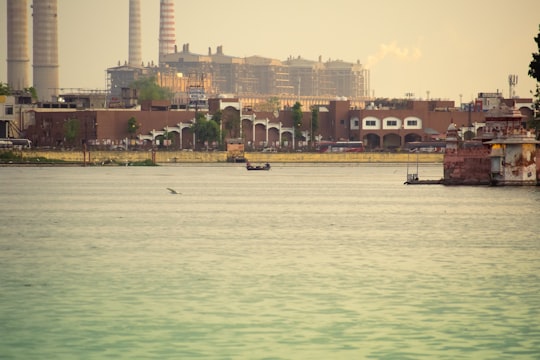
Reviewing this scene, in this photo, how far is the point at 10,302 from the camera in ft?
116

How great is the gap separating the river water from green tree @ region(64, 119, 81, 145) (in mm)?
77861

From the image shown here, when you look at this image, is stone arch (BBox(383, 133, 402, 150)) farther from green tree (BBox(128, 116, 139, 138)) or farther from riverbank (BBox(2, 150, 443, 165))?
green tree (BBox(128, 116, 139, 138))

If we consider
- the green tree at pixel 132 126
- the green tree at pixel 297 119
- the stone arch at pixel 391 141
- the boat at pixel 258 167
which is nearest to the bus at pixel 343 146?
the green tree at pixel 297 119

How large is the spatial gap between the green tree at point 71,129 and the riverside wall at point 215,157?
2.27 meters

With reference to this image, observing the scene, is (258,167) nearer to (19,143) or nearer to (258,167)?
(258,167)

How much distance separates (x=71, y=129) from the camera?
160 metres

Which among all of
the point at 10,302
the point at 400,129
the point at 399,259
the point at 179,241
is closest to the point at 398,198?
the point at 179,241

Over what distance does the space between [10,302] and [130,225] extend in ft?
92.7

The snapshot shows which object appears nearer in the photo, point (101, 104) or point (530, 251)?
point (530, 251)

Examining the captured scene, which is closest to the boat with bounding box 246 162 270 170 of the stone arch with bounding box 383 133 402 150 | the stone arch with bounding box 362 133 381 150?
the stone arch with bounding box 362 133 381 150

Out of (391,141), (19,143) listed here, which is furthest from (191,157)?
(391,141)

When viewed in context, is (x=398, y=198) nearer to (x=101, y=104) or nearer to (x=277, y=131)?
(x=277, y=131)

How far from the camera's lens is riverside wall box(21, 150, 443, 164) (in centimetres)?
15875

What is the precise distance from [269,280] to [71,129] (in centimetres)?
12252
